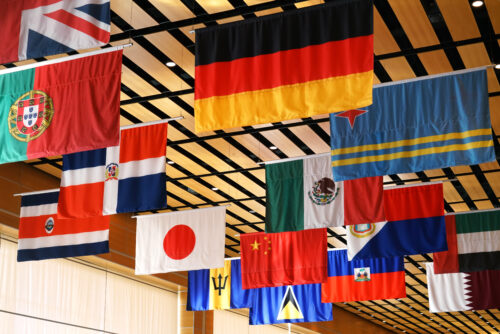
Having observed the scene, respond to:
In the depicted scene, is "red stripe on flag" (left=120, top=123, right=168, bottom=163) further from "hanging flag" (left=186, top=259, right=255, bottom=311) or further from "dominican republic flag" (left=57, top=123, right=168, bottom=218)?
"hanging flag" (left=186, top=259, right=255, bottom=311)

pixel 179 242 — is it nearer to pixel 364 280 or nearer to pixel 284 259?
pixel 284 259

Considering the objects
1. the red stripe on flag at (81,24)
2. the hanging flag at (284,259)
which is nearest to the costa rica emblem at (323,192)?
the hanging flag at (284,259)

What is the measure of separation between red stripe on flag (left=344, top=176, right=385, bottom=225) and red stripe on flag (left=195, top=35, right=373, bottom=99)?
550 centimetres

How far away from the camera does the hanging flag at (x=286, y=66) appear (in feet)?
29.9

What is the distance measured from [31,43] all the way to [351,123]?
5.07m

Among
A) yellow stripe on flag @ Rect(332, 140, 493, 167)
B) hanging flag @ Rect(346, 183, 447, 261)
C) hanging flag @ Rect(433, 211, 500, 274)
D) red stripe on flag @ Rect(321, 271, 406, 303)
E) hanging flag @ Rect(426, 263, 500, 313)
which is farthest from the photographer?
hanging flag @ Rect(426, 263, 500, 313)

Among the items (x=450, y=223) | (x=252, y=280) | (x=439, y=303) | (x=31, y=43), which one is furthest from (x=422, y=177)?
(x=31, y=43)

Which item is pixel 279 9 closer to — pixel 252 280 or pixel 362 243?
pixel 362 243

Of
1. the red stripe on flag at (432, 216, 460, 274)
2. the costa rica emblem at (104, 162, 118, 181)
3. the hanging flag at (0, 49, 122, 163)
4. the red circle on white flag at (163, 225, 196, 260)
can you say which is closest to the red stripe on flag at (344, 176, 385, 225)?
the red circle on white flag at (163, 225, 196, 260)

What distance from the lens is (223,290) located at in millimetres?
20578

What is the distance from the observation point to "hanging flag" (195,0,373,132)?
9.12m

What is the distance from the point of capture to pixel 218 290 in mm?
20625

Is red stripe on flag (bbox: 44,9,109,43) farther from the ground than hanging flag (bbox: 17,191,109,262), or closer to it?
farther from the ground

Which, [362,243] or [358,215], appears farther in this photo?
[362,243]
